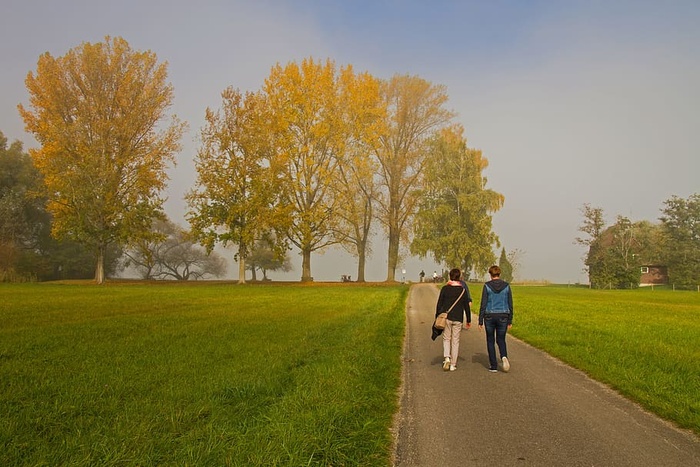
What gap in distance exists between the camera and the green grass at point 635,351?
658cm

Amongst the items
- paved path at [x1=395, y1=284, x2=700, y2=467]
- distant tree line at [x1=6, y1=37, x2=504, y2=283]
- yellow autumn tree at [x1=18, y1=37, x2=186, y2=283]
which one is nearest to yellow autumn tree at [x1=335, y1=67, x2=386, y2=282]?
distant tree line at [x1=6, y1=37, x2=504, y2=283]

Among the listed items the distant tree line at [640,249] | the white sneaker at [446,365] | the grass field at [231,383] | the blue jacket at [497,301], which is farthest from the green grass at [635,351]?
the distant tree line at [640,249]

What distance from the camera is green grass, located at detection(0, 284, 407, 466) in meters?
4.37

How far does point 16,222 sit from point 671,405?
180 feet

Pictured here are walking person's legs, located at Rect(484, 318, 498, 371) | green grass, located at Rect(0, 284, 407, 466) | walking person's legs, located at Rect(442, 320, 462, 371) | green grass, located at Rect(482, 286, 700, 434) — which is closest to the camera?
green grass, located at Rect(0, 284, 407, 466)

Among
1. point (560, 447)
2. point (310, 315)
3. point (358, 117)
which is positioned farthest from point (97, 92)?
point (560, 447)

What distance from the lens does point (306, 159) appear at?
39.8m

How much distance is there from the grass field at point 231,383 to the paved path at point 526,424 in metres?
0.37

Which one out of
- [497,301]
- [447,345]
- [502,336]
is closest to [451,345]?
[447,345]

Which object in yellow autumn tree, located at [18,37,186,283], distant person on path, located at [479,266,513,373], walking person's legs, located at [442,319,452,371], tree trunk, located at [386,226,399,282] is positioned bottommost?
walking person's legs, located at [442,319,452,371]

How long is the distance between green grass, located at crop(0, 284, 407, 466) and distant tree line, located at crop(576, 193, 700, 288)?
54.9 m

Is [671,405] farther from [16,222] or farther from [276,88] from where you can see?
[16,222]

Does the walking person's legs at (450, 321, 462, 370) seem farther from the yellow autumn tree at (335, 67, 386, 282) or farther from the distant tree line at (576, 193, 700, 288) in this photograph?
the distant tree line at (576, 193, 700, 288)

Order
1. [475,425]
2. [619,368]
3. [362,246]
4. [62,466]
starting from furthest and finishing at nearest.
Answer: [362,246], [619,368], [475,425], [62,466]
